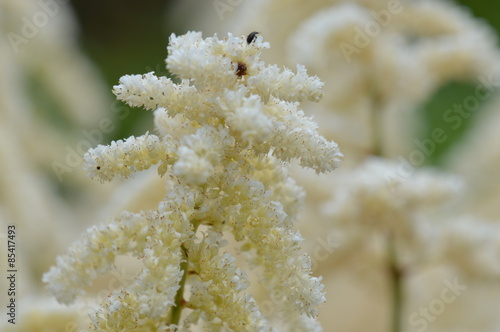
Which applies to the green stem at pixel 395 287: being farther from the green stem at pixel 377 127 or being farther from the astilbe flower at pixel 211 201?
the astilbe flower at pixel 211 201

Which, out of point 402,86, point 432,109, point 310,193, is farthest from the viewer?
point 432,109

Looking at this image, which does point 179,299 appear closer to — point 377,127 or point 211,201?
point 211,201

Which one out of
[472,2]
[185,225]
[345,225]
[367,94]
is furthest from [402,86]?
[472,2]

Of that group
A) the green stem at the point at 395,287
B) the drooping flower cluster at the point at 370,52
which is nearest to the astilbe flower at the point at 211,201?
the green stem at the point at 395,287

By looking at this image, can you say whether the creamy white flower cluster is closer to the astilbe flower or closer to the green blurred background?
the astilbe flower

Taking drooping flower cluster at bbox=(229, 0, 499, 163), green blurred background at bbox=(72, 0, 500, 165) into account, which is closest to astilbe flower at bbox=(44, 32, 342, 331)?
drooping flower cluster at bbox=(229, 0, 499, 163)

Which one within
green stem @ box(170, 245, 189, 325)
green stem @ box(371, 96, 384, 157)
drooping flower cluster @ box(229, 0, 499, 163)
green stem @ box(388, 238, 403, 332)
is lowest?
green stem @ box(170, 245, 189, 325)

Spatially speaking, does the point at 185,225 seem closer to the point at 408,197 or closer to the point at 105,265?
the point at 105,265
